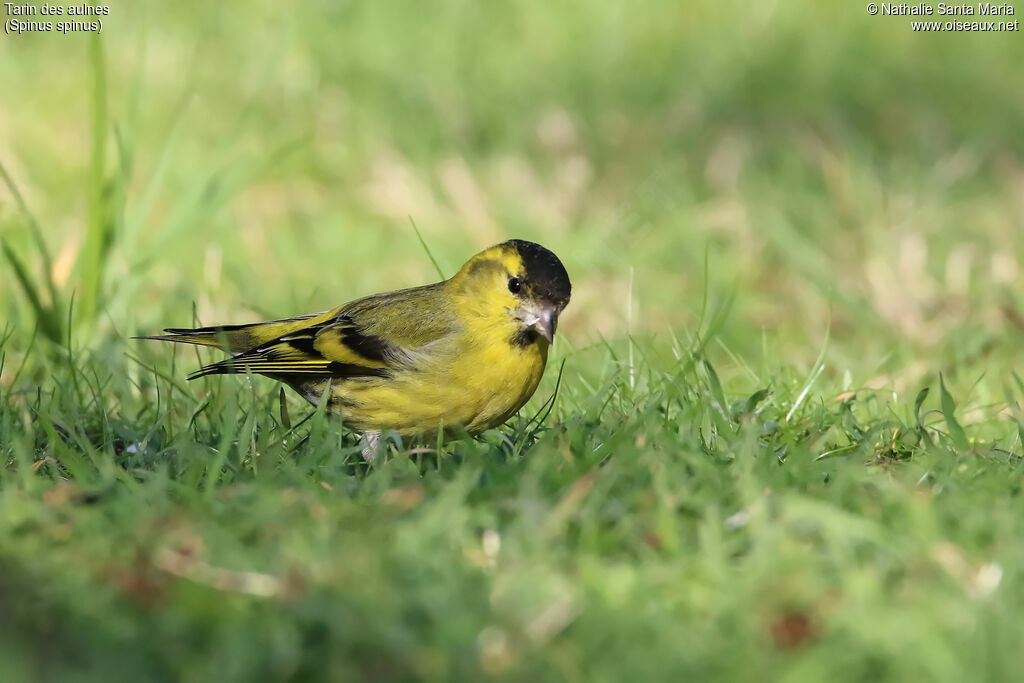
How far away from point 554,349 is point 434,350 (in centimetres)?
93

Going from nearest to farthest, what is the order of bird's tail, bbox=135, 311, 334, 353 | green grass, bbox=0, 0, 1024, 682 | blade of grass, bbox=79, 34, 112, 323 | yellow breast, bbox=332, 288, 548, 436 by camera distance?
1. green grass, bbox=0, 0, 1024, 682
2. yellow breast, bbox=332, 288, 548, 436
3. bird's tail, bbox=135, 311, 334, 353
4. blade of grass, bbox=79, 34, 112, 323

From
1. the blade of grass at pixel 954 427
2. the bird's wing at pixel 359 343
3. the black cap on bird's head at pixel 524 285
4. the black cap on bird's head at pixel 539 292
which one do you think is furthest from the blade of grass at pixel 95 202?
the blade of grass at pixel 954 427

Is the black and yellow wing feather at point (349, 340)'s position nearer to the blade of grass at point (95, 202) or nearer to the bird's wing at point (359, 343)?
the bird's wing at point (359, 343)

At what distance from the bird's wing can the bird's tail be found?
0.11 metres

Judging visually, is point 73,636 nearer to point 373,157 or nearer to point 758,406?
point 758,406

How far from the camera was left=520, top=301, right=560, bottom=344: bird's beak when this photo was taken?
4.24 m

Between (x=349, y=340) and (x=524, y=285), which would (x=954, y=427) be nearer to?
(x=524, y=285)

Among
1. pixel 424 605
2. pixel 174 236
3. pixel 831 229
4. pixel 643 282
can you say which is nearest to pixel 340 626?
pixel 424 605

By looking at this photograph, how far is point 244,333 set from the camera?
498 centimetres

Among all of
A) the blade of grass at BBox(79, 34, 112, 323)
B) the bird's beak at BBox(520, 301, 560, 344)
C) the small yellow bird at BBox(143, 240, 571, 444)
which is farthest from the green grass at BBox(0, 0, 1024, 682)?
the bird's beak at BBox(520, 301, 560, 344)

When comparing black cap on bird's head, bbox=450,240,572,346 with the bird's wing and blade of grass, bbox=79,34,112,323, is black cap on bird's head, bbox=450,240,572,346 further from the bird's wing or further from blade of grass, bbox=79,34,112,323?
blade of grass, bbox=79,34,112,323

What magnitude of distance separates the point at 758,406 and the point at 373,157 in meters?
4.38

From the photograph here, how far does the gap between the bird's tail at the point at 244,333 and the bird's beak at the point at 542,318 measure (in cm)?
82

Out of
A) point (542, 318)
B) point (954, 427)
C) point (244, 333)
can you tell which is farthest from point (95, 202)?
point (954, 427)
